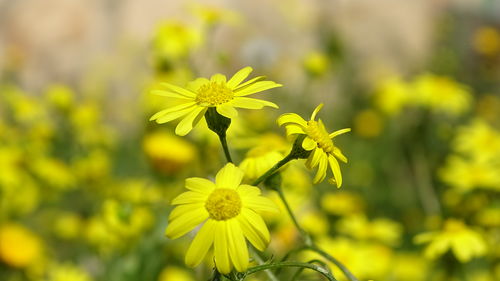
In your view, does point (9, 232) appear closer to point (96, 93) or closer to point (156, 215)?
point (156, 215)

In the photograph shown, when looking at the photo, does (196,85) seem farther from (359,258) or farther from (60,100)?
(60,100)

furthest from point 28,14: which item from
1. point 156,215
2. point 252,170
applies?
point 252,170

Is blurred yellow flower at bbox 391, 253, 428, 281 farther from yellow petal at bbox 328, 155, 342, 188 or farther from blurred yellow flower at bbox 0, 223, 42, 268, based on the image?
yellow petal at bbox 328, 155, 342, 188

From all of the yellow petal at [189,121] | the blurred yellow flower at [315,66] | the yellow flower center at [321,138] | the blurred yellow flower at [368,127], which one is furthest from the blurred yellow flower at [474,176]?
the blurred yellow flower at [368,127]

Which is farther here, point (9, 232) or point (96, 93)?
point (96, 93)

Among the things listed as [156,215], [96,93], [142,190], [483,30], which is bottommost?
[156,215]

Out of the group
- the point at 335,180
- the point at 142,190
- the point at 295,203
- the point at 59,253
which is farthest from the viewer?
the point at 59,253
